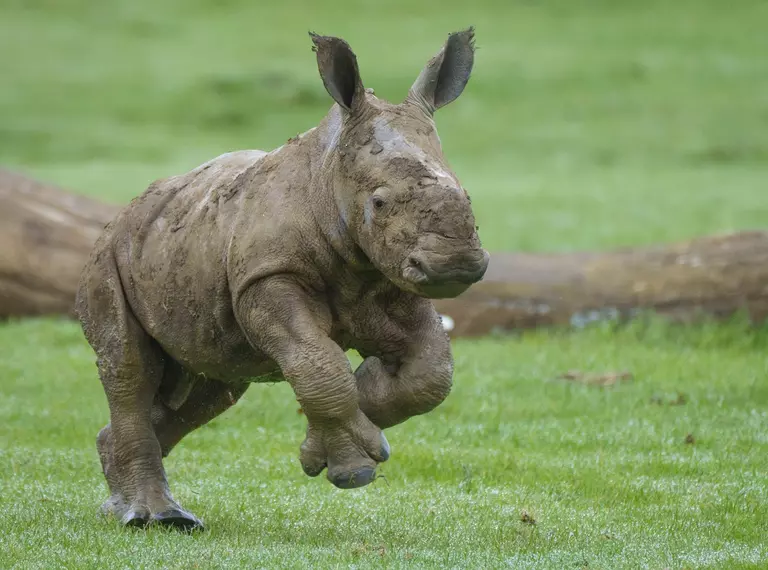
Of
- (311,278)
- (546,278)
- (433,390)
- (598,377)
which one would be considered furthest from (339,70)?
(546,278)

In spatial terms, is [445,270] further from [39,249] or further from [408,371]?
[39,249]

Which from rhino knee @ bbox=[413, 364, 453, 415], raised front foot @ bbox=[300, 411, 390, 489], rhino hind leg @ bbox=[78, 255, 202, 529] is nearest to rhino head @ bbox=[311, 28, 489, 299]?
rhino knee @ bbox=[413, 364, 453, 415]

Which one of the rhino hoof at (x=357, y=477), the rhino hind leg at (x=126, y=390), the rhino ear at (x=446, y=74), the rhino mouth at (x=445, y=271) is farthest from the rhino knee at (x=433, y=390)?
the rhino hind leg at (x=126, y=390)

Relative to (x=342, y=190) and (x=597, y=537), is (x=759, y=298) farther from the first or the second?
(x=342, y=190)

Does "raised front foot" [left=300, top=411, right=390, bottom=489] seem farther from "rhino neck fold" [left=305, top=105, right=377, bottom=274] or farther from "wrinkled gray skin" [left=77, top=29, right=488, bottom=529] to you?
"rhino neck fold" [left=305, top=105, right=377, bottom=274]

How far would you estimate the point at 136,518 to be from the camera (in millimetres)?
7836

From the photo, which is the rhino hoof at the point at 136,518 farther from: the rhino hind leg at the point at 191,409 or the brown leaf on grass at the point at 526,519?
the brown leaf on grass at the point at 526,519

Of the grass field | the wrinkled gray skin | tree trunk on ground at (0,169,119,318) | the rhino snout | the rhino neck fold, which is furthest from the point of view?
tree trunk on ground at (0,169,119,318)

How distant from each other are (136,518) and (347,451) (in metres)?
1.64

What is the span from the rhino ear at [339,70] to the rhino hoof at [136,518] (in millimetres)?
2513

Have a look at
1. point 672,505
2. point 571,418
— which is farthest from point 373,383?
point 571,418

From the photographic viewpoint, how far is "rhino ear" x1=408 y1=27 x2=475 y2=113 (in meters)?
7.19

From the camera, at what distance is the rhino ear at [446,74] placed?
23.6 feet

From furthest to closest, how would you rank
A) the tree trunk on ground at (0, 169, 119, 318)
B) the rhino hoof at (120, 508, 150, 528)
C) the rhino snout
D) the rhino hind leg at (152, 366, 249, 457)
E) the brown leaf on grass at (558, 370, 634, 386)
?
the tree trunk on ground at (0, 169, 119, 318) < the brown leaf on grass at (558, 370, 634, 386) < the rhino hind leg at (152, 366, 249, 457) < the rhino hoof at (120, 508, 150, 528) < the rhino snout
